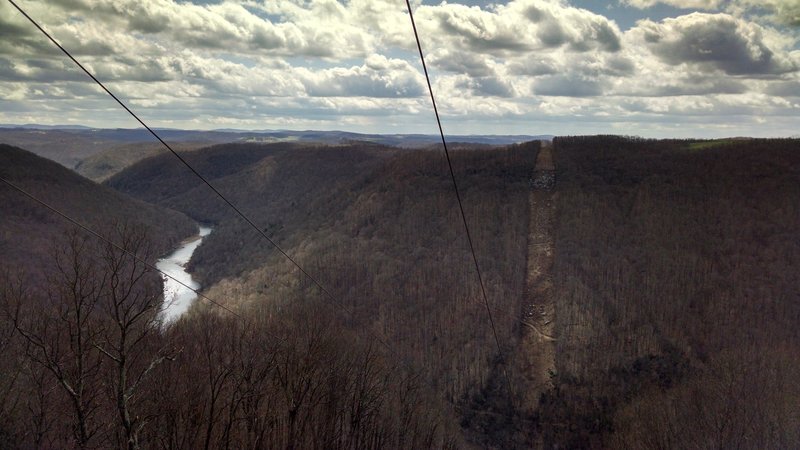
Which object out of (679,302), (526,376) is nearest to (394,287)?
(526,376)

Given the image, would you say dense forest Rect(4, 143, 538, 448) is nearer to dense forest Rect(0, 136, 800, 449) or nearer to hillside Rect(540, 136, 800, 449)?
dense forest Rect(0, 136, 800, 449)

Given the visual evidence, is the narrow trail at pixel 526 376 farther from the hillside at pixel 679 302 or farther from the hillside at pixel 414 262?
the hillside at pixel 679 302

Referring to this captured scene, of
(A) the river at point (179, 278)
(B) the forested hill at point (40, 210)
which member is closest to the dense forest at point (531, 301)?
(B) the forested hill at point (40, 210)

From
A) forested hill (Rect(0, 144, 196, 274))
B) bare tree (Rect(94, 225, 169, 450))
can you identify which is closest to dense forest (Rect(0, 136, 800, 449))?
forested hill (Rect(0, 144, 196, 274))

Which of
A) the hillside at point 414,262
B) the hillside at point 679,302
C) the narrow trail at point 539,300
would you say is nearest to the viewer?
the hillside at point 679,302

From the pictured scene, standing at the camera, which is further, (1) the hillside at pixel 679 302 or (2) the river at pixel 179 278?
(2) the river at pixel 179 278

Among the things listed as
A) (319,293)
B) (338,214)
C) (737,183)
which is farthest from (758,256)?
(338,214)

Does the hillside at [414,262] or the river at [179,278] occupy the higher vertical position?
the hillside at [414,262]

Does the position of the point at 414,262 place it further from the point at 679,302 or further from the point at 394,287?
the point at 679,302
